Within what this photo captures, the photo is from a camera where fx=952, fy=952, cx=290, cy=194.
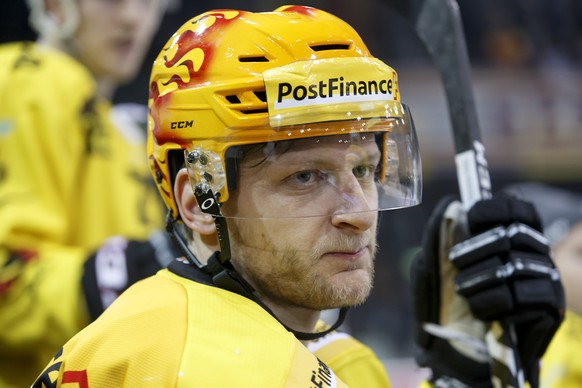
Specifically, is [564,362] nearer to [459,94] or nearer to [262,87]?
[459,94]

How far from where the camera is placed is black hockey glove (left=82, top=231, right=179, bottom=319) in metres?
2.29

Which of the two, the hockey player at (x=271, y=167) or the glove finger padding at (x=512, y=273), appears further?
the glove finger padding at (x=512, y=273)

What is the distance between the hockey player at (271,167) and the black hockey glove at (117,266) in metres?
0.87

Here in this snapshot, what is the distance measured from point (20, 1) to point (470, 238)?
6.23 feet

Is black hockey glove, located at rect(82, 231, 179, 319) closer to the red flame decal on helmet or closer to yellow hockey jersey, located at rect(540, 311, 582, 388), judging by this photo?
the red flame decal on helmet

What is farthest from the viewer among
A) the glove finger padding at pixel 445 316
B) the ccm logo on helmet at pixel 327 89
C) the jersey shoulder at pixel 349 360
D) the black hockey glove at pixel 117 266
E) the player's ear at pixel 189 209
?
the black hockey glove at pixel 117 266

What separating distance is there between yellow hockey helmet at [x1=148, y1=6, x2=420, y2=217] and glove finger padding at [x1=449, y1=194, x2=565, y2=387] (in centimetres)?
33

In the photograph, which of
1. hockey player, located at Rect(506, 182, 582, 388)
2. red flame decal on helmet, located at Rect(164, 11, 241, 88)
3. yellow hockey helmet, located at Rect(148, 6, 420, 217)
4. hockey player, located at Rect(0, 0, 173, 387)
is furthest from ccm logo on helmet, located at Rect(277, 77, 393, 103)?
hockey player, located at Rect(0, 0, 173, 387)

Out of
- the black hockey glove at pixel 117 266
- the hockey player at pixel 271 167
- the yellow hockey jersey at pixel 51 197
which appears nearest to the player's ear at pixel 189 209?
the hockey player at pixel 271 167

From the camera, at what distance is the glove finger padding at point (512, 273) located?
1709 millimetres

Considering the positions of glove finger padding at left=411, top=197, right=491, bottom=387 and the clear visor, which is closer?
the clear visor

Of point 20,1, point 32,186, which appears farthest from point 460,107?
point 20,1

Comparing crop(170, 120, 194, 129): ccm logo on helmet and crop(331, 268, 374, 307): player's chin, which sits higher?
crop(170, 120, 194, 129): ccm logo on helmet

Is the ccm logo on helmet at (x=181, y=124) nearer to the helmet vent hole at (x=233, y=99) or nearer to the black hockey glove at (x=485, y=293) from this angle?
the helmet vent hole at (x=233, y=99)
